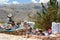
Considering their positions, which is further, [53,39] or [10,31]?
[10,31]

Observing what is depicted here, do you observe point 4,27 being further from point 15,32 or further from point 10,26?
point 15,32

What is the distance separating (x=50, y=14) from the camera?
16.3 meters

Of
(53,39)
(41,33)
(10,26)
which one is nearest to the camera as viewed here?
(53,39)

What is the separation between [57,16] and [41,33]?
6.11ft

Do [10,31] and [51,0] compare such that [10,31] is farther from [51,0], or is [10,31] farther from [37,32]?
[51,0]

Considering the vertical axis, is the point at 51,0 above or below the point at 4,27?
above

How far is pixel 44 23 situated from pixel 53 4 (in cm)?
137

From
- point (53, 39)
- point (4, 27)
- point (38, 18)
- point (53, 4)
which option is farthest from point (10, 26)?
point (53, 39)

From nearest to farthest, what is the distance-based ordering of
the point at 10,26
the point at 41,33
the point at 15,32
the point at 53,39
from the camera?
the point at 53,39
the point at 41,33
the point at 15,32
the point at 10,26

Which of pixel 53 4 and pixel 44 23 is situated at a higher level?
pixel 53 4

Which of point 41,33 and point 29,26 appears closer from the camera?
point 41,33

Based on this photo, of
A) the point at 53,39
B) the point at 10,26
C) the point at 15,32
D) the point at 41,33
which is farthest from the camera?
the point at 10,26

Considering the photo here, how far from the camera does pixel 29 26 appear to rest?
54.0ft

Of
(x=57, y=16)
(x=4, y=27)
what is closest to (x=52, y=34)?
(x=57, y=16)
